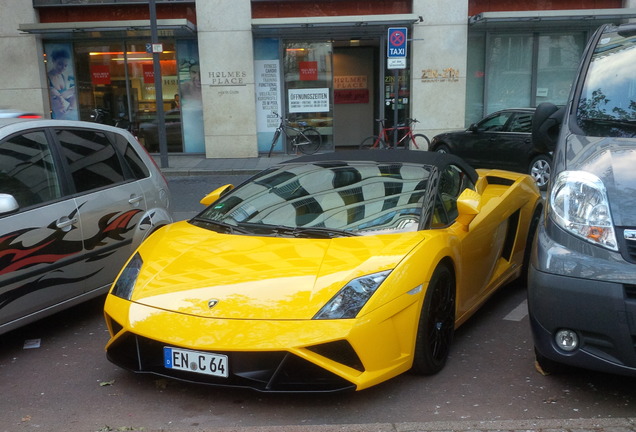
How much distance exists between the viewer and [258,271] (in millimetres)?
3436

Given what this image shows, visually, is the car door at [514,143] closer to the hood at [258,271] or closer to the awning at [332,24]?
the awning at [332,24]

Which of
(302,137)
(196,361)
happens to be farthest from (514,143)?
(196,361)

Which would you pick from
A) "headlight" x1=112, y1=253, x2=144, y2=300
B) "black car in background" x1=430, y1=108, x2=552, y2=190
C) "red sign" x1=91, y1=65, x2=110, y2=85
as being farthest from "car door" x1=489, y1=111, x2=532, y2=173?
"red sign" x1=91, y1=65, x2=110, y2=85

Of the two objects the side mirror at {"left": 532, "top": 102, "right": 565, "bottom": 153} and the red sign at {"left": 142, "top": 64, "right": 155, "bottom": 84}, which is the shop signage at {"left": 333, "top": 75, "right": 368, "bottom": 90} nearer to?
the red sign at {"left": 142, "top": 64, "right": 155, "bottom": 84}

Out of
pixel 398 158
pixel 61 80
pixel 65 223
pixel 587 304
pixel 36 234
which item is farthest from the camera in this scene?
pixel 61 80

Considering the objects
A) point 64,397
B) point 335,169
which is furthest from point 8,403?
point 335,169

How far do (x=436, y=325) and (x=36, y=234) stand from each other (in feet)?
8.77

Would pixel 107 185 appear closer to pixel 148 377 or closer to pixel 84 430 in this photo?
pixel 148 377

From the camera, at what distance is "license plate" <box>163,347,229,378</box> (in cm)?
309

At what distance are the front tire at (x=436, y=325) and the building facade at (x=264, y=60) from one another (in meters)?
11.8

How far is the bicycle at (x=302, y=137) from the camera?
1647 centimetres

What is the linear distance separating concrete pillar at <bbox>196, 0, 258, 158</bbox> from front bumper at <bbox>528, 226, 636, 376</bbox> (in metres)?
13.5

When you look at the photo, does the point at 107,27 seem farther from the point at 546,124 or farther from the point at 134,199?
the point at 546,124

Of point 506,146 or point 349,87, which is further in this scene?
Result: point 349,87
